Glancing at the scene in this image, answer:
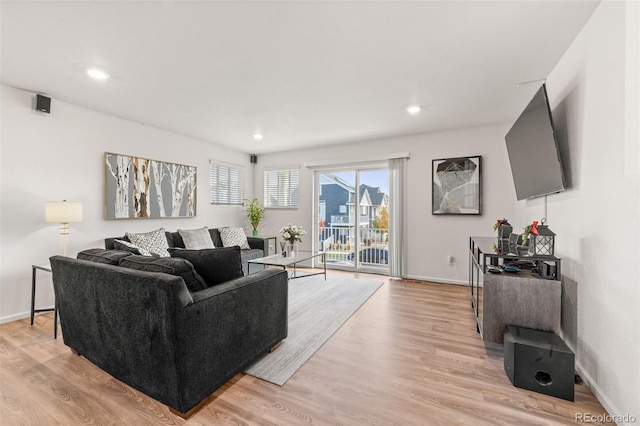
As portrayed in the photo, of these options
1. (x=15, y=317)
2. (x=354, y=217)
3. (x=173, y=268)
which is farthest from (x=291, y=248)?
(x=15, y=317)

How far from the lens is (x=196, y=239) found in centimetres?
425

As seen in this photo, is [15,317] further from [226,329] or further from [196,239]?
[226,329]

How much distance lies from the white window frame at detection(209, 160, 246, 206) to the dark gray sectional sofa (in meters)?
3.22

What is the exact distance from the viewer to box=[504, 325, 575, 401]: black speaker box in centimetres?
169

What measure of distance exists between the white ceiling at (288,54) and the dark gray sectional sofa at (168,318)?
62.5 inches

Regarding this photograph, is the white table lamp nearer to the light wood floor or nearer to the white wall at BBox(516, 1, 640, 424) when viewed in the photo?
the light wood floor

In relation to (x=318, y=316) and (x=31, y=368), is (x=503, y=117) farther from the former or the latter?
(x=31, y=368)

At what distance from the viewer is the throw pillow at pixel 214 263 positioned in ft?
6.37

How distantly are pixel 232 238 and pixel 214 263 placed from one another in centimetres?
298

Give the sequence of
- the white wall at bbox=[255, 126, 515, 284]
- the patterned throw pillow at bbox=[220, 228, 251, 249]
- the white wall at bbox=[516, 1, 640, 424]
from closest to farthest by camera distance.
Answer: the white wall at bbox=[516, 1, 640, 424]
the white wall at bbox=[255, 126, 515, 284]
the patterned throw pillow at bbox=[220, 228, 251, 249]

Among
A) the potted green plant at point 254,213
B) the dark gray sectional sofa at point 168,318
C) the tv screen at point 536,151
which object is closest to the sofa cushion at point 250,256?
the potted green plant at point 254,213

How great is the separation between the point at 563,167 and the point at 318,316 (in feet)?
8.52

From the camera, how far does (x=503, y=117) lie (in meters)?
3.80

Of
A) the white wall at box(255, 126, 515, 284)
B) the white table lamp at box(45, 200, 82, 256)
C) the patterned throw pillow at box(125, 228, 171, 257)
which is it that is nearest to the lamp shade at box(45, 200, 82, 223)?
the white table lamp at box(45, 200, 82, 256)
